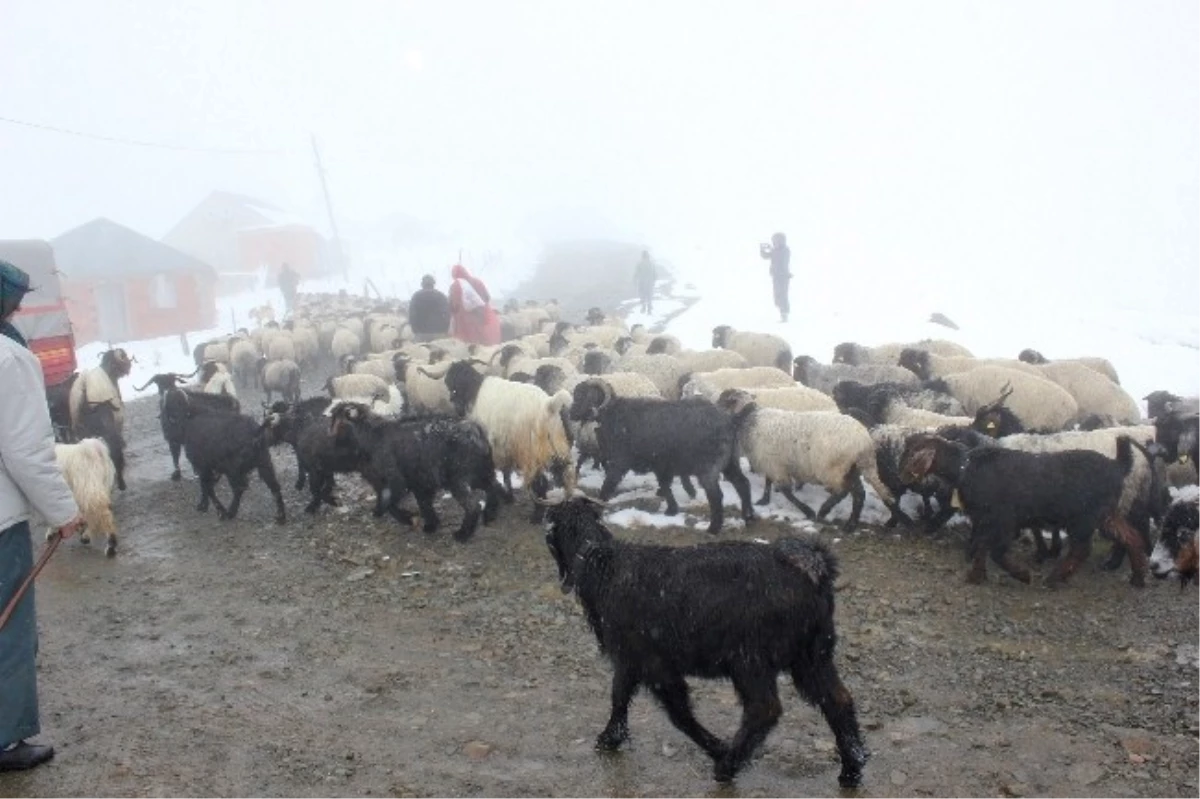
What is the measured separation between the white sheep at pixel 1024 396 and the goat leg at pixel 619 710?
683cm

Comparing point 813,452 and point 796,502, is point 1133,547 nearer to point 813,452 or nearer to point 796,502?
point 813,452

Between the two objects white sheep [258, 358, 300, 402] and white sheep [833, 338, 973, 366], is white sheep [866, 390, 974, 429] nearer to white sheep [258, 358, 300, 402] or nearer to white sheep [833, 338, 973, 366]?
white sheep [833, 338, 973, 366]

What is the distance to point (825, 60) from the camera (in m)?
128

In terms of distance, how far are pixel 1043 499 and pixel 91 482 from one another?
8.68m

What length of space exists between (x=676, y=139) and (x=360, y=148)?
59.0 m

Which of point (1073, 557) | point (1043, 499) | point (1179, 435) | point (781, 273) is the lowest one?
point (1073, 557)

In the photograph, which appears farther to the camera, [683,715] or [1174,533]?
[1174,533]

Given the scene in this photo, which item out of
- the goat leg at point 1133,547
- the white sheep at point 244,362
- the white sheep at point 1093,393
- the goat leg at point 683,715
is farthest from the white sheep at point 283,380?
the goat leg at point 1133,547

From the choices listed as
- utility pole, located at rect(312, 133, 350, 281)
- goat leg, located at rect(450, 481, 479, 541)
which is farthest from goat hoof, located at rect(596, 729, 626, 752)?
utility pole, located at rect(312, 133, 350, 281)

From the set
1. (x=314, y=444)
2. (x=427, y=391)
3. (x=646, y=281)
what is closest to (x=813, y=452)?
(x=314, y=444)

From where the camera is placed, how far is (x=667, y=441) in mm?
8664

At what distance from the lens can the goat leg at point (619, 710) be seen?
4.77 metres

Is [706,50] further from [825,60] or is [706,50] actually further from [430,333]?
[430,333]

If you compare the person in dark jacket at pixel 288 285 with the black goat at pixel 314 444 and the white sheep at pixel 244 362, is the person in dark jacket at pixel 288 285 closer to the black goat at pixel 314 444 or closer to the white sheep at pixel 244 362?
the white sheep at pixel 244 362
